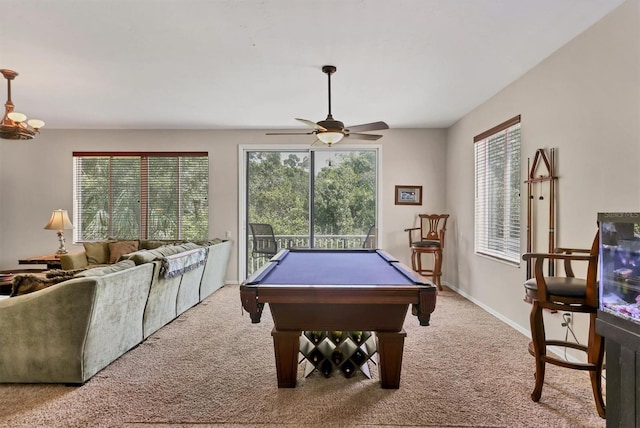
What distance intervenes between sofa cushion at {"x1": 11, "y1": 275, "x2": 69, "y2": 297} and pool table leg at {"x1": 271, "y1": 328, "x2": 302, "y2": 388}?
164cm

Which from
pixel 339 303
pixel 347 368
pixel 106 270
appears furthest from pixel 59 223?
pixel 339 303

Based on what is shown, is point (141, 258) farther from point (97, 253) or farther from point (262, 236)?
point (262, 236)

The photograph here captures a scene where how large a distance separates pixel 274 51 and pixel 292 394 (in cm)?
269

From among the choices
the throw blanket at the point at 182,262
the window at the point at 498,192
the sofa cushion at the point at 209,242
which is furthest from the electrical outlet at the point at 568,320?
the sofa cushion at the point at 209,242

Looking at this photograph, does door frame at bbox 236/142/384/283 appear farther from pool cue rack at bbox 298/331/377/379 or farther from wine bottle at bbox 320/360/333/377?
wine bottle at bbox 320/360/333/377

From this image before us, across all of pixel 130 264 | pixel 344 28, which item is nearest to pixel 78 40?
pixel 130 264

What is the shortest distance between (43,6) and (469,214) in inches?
194

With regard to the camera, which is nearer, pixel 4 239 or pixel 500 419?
pixel 500 419

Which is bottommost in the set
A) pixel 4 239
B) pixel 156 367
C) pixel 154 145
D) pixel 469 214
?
pixel 156 367

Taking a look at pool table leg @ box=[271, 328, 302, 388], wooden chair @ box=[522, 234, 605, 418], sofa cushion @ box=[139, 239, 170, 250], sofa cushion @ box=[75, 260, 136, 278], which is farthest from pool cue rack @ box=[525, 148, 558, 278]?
sofa cushion @ box=[139, 239, 170, 250]

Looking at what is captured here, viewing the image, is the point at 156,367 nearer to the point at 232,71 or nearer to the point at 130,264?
the point at 130,264

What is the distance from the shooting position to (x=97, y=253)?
206 inches

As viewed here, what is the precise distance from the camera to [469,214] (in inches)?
197

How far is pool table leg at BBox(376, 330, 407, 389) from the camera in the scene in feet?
7.99
